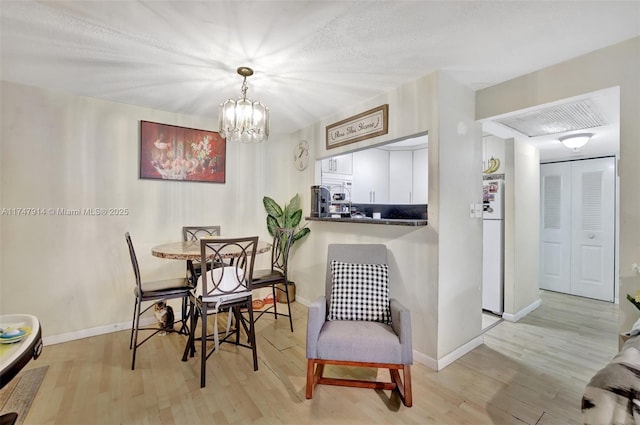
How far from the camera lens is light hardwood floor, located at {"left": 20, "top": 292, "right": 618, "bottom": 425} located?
67.4 inches

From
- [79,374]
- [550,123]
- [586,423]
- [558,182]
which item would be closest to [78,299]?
[79,374]

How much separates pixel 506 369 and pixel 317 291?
1977 millimetres

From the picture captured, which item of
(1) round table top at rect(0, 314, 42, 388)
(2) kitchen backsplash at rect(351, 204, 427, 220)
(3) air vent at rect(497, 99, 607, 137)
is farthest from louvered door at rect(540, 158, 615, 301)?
(1) round table top at rect(0, 314, 42, 388)

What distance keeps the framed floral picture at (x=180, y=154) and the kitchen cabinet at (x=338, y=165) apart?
1.39 m

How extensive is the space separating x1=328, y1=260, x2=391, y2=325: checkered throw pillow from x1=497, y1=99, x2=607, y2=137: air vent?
1.89m

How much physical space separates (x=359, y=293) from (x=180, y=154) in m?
2.55

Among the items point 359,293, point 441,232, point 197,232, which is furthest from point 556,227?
point 197,232

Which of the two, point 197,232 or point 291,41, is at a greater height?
point 291,41

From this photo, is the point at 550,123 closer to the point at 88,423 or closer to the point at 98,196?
the point at 88,423

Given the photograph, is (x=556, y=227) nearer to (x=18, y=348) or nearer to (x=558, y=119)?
(x=558, y=119)

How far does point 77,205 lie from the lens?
2.76 meters

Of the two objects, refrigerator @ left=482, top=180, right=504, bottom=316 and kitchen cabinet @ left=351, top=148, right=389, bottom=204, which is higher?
kitchen cabinet @ left=351, top=148, right=389, bottom=204

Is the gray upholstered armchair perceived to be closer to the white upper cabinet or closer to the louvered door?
the white upper cabinet

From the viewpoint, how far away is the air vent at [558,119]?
2461 millimetres
